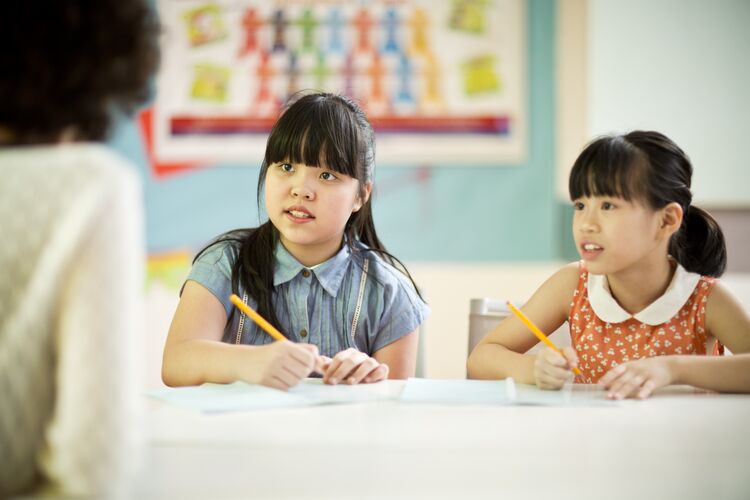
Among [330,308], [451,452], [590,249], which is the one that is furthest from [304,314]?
[451,452]

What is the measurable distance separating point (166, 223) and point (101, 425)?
245cm

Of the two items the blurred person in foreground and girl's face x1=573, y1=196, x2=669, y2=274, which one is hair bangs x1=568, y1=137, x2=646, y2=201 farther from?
the blurred person in foreground

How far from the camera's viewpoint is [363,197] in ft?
5.26

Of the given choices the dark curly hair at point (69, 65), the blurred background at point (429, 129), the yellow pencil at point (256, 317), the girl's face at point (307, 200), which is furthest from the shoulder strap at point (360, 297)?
the blurred background at point (429, 129)

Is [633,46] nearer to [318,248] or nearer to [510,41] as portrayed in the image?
[510,41]

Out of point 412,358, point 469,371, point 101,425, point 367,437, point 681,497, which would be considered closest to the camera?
point 101,425

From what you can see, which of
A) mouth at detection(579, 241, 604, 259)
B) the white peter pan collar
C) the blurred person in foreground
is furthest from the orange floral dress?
the blurred person in foreground

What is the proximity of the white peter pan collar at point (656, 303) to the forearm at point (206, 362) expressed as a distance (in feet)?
2.10

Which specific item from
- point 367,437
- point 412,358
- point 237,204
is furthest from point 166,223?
point 367,437

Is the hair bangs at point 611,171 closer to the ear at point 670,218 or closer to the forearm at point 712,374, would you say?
the ear at point 670,218

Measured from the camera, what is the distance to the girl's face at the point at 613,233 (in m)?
1.36

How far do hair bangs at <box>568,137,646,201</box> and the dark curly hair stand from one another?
0.91 m

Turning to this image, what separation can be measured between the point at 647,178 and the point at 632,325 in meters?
0.26

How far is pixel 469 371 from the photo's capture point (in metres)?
1.37
